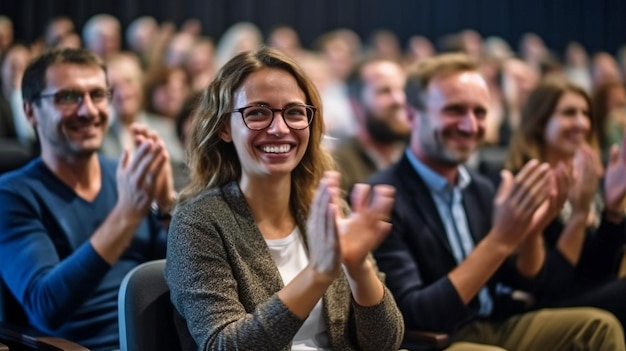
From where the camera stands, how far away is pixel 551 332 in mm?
2477

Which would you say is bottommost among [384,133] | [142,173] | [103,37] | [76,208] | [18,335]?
[18,335]

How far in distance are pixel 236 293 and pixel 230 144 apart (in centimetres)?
36

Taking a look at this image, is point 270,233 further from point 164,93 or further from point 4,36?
point 4,36

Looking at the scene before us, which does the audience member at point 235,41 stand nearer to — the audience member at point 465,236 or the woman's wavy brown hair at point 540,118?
the woman's wavy brown hair at point 540,118

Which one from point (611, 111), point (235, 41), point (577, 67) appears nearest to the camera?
point (611, 111)

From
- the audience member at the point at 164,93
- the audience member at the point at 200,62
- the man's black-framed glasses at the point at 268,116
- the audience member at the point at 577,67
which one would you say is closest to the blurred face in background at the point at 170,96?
the audience member at the point at 164,93

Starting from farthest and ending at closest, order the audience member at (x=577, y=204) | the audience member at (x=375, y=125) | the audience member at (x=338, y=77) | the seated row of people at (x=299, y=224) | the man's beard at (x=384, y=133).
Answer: the audience member at (x=338, y=77) → the man's beard at (x=384, y=133) → the audience member at (x=375, y=125) → the audience member at (x=577, y=204) → the seated row of people at (x=299, y=224)

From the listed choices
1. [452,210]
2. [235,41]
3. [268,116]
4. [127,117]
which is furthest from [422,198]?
[235,41]

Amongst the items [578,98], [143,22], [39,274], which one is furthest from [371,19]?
[39,274]

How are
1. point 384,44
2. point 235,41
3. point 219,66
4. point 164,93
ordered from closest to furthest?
point 164,93
point 219,66
point 235,41
point 384,44

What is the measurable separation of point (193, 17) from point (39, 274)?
262 inches

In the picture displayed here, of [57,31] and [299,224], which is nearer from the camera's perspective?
[299,224]

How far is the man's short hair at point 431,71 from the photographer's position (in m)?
2.67

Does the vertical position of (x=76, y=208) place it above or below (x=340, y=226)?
below
